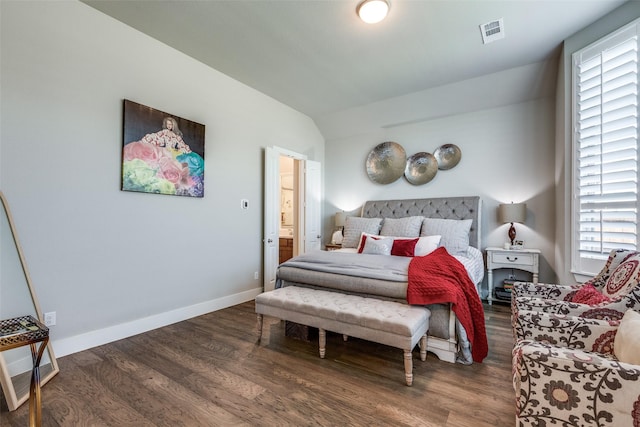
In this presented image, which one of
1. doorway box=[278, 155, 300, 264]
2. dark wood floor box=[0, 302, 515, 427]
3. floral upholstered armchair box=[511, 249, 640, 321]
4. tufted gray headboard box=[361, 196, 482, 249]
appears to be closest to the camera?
floral upholstered armchair box=[511, 249, 640, 321]

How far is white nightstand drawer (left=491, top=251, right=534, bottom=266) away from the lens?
144 inches

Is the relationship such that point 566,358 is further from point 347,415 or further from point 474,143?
point 474,143

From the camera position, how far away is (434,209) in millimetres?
4477

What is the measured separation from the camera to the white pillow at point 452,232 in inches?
150

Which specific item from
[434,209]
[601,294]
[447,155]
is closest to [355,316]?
[601,294]

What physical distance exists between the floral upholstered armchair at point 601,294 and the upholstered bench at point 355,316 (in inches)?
27.6

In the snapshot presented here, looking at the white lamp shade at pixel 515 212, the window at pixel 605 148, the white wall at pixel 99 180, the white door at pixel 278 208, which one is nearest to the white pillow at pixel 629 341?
the window at pixel 605 148

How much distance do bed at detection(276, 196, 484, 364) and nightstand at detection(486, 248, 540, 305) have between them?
16 cm

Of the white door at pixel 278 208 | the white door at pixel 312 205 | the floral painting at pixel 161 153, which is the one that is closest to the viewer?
the floral painting at pixel 161 153

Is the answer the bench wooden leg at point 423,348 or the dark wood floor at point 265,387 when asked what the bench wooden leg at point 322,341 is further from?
the bench wooden leg at point 423,348

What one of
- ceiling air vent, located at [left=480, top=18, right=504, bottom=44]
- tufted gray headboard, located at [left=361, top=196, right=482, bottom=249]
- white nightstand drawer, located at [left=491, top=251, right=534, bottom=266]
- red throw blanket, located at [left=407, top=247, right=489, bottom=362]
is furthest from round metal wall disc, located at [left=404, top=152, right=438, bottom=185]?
red throw blanket, located at [left=407, top=247, right=489, bottom=362]

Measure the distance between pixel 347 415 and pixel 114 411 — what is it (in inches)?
55.4

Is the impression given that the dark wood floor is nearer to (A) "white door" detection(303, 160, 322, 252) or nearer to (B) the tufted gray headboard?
(B) the tufted gray headboard

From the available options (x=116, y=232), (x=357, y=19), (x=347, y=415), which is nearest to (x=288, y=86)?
(x=357, y=19)
